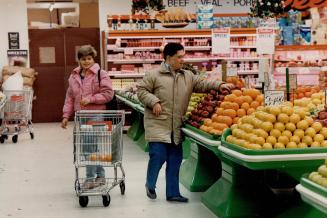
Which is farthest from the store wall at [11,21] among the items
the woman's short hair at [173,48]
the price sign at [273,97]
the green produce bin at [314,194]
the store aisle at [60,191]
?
the green produce bin at [314,194]

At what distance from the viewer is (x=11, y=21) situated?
626 inches

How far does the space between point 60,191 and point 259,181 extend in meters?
2.53

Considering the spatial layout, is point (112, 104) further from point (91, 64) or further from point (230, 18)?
point (230, 18)

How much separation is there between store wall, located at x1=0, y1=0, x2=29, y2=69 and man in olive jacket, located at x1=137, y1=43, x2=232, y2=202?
33.1ft

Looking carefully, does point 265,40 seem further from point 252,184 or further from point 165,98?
point 252,184

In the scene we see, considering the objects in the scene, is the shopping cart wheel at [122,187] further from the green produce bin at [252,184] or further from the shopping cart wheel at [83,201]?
the green produce bin at [252,184]

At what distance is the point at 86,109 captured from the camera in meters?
6.84

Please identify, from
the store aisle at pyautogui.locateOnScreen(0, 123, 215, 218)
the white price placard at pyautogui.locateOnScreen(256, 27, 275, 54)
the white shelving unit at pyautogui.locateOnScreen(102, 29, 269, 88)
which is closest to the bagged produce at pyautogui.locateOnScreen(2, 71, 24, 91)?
the white shelving unit at pyautogui.locateOnScreen(102, 29, 269, 88)

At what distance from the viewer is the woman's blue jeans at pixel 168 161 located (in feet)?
21.3

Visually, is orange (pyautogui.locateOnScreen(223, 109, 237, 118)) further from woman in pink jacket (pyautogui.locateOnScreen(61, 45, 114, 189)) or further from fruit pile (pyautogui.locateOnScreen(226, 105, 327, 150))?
woman in pink jacket (pyautogui.locateOnScreen(61, 45, 114, 189))

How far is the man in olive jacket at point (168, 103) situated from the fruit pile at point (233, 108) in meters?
0.23

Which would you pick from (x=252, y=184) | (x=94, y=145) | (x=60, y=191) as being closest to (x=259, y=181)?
(x=252, y=184)

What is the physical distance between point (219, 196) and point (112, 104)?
5.84 feet

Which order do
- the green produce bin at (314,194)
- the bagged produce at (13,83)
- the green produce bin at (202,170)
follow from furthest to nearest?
the bagged produce at (13,83)
the green produce bin at (202,170)
the green produce bin at (314,194)
